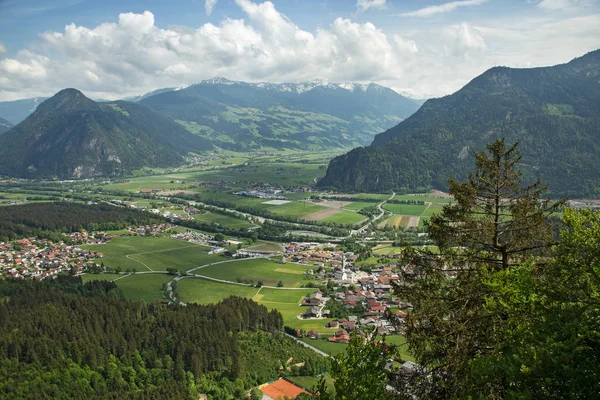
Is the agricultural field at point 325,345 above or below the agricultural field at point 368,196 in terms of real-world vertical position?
below

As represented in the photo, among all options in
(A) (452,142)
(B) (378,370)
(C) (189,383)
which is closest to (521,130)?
(A) (452,142)

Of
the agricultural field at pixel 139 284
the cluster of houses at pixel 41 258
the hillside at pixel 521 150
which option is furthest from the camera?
the hillside at pixel 521 150

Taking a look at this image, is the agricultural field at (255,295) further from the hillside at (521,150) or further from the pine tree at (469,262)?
the hillside at (521,150)

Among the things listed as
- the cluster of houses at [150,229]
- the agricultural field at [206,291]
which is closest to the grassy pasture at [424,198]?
the cluster of houses at [150,229]

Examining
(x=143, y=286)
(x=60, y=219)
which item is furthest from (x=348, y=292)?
(x=60, y=219)

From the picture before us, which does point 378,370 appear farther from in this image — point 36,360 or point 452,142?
point 452,142

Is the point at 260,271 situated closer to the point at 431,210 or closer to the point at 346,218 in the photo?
the point at 346,218

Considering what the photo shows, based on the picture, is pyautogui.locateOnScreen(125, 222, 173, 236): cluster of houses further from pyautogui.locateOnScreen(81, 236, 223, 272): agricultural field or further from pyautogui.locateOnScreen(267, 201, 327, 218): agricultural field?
pyautogui.locateOnScreen(267, 201, 327, 218): agricultural field
